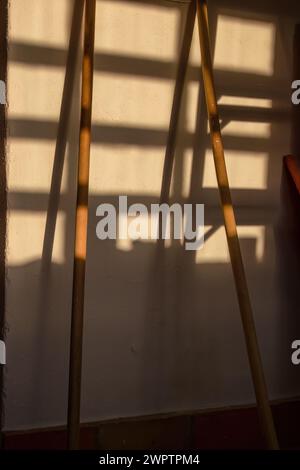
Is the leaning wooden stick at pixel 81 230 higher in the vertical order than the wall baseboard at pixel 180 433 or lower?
higher

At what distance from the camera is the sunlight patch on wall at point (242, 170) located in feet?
7.37

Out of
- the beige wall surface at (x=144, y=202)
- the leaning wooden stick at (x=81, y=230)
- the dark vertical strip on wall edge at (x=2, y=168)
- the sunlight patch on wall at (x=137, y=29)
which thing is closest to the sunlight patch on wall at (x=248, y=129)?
the beige wall surface at (x=144, y=202)

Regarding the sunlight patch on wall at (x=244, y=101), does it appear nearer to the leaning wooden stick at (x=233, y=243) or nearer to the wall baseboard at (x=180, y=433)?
the leaning wooden stick at (x=233, y=243)

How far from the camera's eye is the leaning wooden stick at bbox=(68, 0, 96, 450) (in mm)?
1822

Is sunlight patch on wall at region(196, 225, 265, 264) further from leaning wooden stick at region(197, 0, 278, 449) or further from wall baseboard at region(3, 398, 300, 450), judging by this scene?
wall baseboard at region(3, 398, 300, 450)

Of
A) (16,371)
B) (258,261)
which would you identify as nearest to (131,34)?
(258,261)

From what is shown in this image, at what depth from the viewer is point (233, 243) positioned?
2.00 meters

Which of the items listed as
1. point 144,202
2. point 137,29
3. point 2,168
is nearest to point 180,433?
point 144,202

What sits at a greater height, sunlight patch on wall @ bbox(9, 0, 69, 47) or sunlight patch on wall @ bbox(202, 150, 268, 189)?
sunlight patch on wall @ bbox(9, 0, 69, 47)

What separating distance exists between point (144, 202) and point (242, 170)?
34 cm

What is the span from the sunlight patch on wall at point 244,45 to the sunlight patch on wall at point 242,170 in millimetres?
249

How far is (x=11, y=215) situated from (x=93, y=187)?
24 centimetres

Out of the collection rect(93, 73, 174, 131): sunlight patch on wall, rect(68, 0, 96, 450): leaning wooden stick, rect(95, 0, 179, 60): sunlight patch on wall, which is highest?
rect(95, 0, 179, 60): sunlight patch on wall

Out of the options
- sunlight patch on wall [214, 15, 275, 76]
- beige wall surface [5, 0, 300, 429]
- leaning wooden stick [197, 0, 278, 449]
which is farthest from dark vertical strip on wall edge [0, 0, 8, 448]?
sunlight patch on wall [214, 15, 275, 76]
